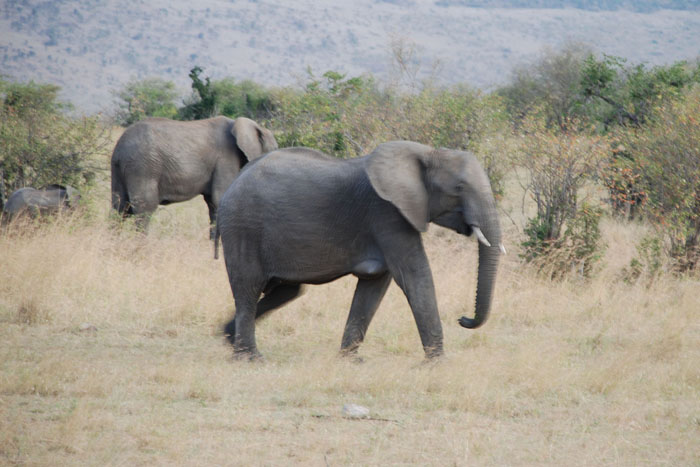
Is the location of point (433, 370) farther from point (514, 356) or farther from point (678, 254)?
point (678, 254)

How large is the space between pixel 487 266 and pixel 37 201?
8506mm

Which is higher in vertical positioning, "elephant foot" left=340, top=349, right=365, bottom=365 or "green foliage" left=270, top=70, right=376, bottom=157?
"elephant foot" left=340, top=349, right=365, bottom=365

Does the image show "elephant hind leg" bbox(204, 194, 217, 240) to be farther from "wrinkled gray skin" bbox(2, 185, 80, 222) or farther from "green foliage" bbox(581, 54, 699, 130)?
"green foliage" bbox(581, 54, 699, 130)

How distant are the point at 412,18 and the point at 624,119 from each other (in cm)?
13022

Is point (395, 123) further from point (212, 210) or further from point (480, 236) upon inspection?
point (480, 236)

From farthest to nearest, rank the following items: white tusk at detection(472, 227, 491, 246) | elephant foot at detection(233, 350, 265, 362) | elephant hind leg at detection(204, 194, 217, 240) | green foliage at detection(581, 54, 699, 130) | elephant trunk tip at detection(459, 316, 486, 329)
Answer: green foliage at detection(581, 54, 699, 130) → elephant hind leg at detection(204, 194, 217, 240) → elephant foot at detection(233, 350, 265, 362) → elephant trunk tip at detection(459, 316, 486, 329) → white tusk at detection(472, 227, 491, 246)

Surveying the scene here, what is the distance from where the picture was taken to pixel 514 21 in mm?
142625

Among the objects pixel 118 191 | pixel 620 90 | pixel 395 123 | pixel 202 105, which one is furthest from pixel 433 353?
pixel 202 105

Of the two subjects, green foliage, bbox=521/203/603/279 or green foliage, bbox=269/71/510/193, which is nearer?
green foliage, bbox=521/203/603/279

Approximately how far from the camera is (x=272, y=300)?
28.2 ft

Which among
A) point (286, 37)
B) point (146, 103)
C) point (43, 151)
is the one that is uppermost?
point (43, 151)

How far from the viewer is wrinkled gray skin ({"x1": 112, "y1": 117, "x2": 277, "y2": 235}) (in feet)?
44.5

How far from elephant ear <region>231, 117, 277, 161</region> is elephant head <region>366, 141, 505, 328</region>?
6.77 m

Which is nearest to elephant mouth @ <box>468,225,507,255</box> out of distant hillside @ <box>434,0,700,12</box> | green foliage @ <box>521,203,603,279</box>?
green foliage @ <box>521,203,603,279</box>
